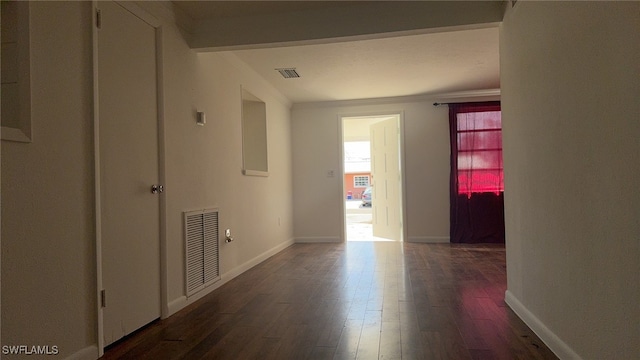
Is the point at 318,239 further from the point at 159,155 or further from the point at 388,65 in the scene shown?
the point at 159,155

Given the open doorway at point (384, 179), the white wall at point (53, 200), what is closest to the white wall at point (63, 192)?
Result: the white wall at point (53, 200)

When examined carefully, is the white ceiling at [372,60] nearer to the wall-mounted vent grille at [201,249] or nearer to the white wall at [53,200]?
the white wall at [53,200]

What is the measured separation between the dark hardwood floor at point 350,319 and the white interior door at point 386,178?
7.00 ft

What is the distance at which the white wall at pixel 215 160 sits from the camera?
283 centimetres

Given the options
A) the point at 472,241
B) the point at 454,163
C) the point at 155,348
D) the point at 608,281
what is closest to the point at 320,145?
the point at 454,163

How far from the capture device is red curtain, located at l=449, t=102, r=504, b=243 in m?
5.82

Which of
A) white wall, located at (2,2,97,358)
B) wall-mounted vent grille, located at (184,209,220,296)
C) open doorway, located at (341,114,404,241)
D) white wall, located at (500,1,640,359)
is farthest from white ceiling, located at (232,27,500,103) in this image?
white wall, located at (2,2,97,358)

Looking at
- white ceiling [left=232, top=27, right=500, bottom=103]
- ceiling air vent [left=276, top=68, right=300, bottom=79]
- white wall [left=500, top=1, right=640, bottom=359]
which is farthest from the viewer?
ceiling air vent [left=276, top=68, right=300, bottom=79]

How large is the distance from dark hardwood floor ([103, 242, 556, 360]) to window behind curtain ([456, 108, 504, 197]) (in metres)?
1.86

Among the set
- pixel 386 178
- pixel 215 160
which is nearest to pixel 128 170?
pixel 215 160

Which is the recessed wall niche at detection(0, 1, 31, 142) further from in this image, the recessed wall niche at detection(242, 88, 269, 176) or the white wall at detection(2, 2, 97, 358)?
the recessed wall niche at detection(242, 88, 269, 176)

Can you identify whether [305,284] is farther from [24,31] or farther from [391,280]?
[24,31]

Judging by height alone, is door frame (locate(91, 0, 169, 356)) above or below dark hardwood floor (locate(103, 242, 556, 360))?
above

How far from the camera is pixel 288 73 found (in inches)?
181
